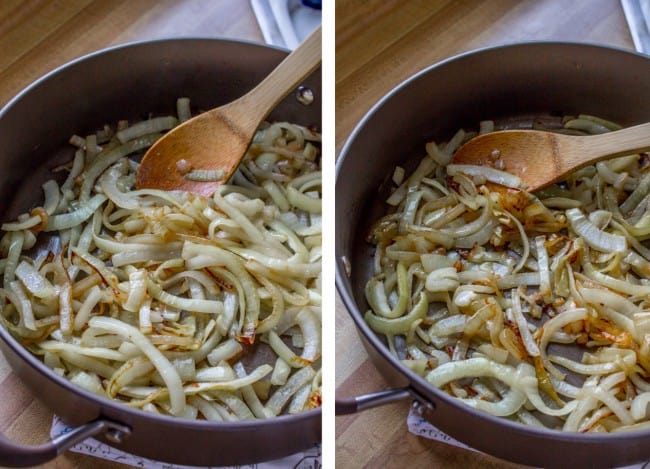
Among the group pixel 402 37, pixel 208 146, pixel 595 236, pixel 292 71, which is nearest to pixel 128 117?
pixel 208 146

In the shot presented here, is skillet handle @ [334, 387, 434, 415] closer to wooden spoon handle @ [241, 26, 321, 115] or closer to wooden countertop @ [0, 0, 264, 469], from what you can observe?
wooden spoon handle @ [241, 26, 321, 115]

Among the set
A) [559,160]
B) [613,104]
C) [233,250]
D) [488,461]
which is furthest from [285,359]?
[613,104]

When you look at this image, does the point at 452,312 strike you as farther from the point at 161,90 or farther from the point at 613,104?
the point at 161,90

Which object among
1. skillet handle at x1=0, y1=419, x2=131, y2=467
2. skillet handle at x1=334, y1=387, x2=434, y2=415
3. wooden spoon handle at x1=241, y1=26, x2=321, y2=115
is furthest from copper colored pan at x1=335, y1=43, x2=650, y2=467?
skillet handle at x1=0, y1=419, x2=131, y2=467

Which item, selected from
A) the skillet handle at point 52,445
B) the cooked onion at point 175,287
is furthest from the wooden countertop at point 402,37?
the skillet handle at point 52,445

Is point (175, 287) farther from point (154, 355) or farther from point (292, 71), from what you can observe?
point (292, 71)

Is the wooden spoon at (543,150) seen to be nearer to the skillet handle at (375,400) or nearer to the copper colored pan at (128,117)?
the copper colored pan at (128,117)

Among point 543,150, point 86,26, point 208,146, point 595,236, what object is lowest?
point 595,236
